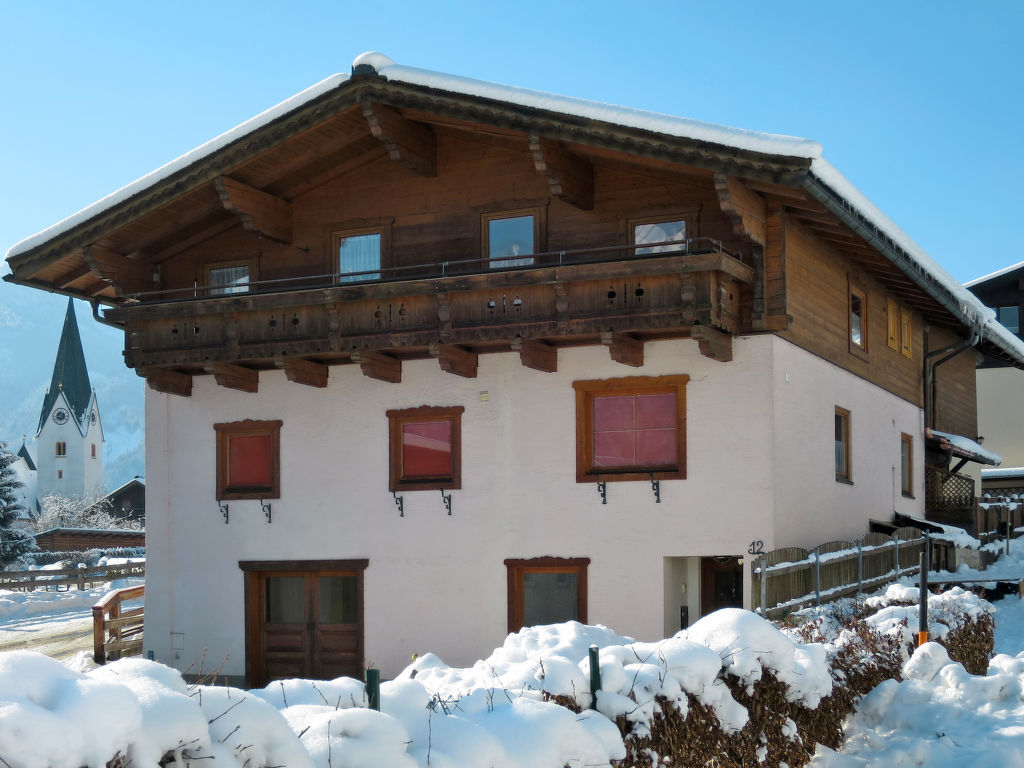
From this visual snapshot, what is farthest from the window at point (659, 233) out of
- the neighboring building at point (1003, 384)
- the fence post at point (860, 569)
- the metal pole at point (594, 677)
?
the neighboring building at point (1003, 384)

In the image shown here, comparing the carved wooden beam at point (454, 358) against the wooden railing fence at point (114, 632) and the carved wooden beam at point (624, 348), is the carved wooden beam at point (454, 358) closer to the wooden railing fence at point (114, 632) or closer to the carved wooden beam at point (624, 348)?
the carved wooden beam at point (624, 348)

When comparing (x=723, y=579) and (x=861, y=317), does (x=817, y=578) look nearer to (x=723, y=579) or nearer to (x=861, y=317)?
(x=723, y=579)

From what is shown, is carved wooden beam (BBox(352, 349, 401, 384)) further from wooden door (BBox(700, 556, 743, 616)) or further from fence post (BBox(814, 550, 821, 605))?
fence post (BBox(814, 550, 821, 605))

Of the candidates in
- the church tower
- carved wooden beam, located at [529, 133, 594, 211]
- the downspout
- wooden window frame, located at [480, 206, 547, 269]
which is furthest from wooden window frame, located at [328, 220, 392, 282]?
the church tower

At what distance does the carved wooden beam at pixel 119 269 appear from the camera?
20.4 metres

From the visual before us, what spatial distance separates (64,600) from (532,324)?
25.5 m

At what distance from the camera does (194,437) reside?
2081cm

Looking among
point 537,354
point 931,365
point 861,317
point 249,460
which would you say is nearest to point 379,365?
point 537,354

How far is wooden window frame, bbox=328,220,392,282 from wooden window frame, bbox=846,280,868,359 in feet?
24.8

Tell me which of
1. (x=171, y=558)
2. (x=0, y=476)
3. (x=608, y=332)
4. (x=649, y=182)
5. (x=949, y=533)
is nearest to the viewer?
(x=608, y=332)

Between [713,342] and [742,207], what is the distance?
1.80 meters

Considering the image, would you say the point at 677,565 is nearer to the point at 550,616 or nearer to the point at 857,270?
the point at 550,616

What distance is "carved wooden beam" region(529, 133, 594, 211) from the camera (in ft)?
56.6

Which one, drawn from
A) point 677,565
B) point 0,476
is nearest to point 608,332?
point 677,565
